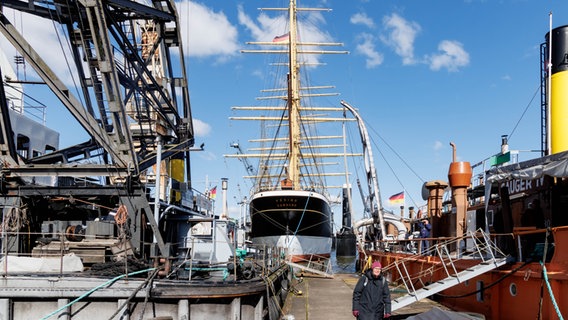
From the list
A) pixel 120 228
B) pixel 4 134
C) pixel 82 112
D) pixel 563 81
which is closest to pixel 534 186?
pixel 563 81

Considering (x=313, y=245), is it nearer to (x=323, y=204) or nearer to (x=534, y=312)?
(x=323, y=204)

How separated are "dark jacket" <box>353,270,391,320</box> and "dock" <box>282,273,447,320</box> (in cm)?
377

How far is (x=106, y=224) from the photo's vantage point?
1480cm

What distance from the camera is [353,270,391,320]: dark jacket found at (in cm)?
924

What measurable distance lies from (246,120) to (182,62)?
3611 centimetres

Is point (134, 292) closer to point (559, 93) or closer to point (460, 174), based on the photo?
point (460, 174)

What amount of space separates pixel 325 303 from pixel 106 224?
7600 mm

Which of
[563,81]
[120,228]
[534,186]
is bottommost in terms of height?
[120,228]

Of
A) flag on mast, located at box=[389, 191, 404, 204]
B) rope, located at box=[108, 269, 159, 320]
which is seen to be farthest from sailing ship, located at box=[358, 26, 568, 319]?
flag on mast, located at box=[389, 191, 404, 204]

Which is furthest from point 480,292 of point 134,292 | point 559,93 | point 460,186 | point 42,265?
point 42,265

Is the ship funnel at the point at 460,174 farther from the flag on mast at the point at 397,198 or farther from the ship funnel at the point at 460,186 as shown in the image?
the flag on mast at the point at 397,198

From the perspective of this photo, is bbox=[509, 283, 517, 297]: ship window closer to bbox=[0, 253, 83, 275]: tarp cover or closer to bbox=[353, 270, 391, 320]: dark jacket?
bbox=[353, 270, 391, 320]: dark jacket

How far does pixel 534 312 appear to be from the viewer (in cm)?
1140

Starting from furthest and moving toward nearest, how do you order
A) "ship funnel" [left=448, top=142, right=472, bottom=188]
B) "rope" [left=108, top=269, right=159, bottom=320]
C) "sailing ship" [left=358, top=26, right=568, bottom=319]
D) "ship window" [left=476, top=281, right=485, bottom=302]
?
"ship funnel" [left=448, top=142, right=472, bottom=188], "ship window" [left=476, top=281, right=485, bottom=302], "sailing ship" [left=358, top=26, right=568, bottom=319], "rope" [left=108, top=269, right=159, bottom=320]
